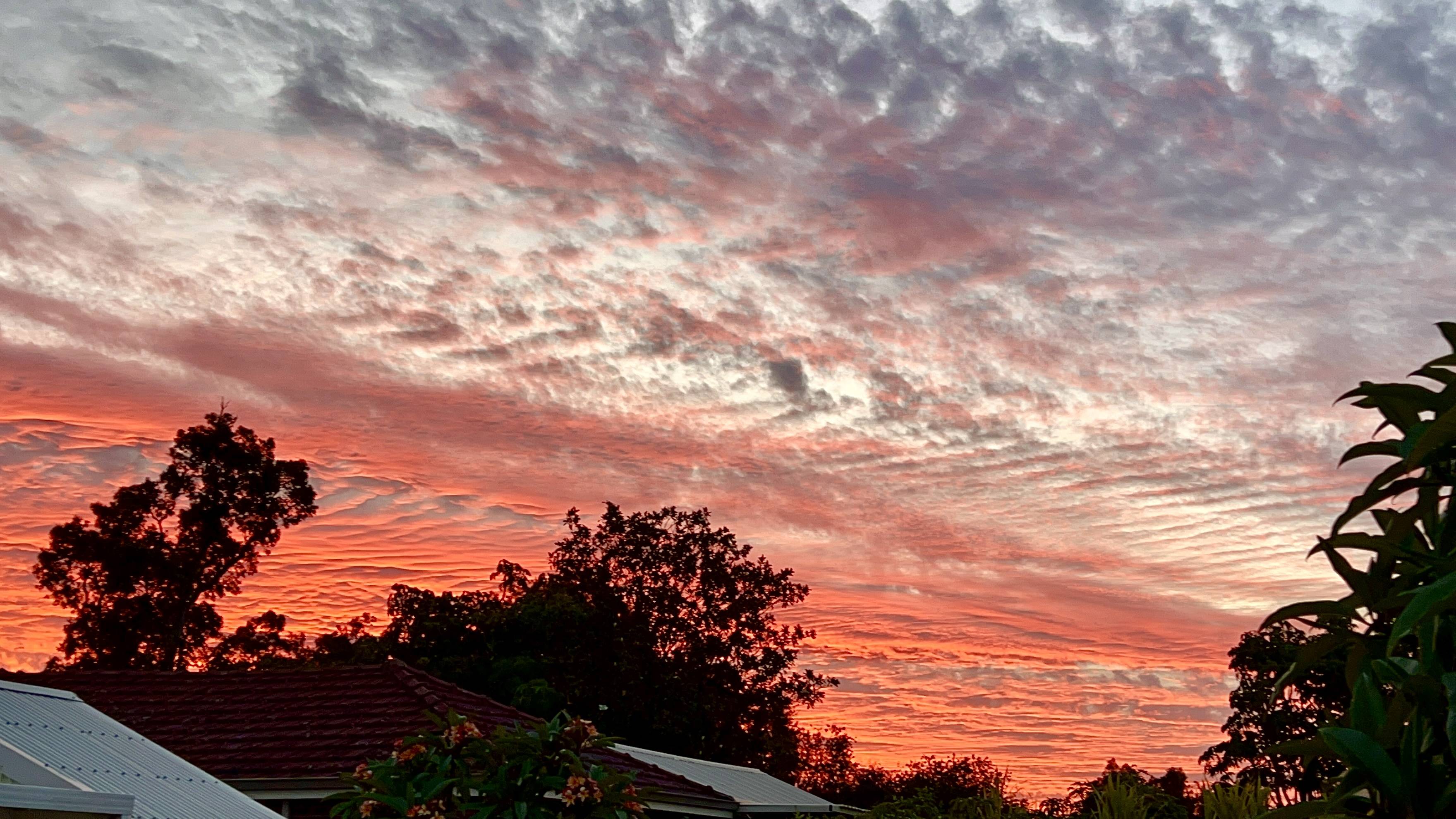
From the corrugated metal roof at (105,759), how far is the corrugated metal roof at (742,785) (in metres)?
18.9

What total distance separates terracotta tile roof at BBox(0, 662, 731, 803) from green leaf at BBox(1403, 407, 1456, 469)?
57.0 feet

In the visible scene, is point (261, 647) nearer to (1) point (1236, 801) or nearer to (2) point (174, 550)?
(2) point (174, 550)

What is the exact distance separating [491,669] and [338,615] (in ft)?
26.2

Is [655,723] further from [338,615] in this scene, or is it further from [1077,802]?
[1077,802]

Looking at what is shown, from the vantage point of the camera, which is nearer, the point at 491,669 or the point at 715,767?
the point at 715,767

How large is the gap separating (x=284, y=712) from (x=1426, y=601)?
69.1 ft

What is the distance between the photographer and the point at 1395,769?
12.2 ft

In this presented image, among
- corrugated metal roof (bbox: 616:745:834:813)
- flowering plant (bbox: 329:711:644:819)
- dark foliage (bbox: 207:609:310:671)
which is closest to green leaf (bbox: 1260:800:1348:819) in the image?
flowering plant (bbox: 329:711:644:819)

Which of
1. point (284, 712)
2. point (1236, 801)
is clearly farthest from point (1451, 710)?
point (284, 712)

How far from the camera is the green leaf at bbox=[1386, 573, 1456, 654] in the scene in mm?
3373

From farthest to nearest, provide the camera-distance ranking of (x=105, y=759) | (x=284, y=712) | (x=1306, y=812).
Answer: (x=284, y=712), (x=105, y=759), (x=1306, y=812)

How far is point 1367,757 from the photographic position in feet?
12.3

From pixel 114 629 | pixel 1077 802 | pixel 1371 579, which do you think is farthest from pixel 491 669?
pixel 1371 579

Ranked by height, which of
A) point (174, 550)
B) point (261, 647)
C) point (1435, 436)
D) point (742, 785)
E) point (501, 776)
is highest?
point (174, 550)
